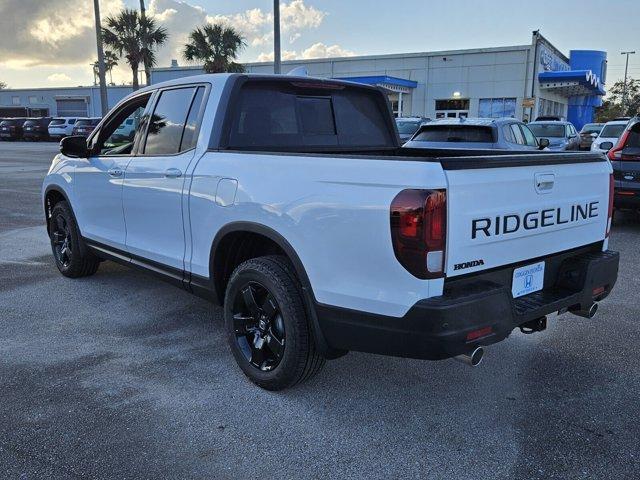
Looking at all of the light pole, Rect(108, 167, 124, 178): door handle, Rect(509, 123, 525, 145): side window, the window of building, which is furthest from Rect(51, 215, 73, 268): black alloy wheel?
the window of building

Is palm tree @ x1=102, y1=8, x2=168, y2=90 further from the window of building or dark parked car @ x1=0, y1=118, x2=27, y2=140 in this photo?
the window of building

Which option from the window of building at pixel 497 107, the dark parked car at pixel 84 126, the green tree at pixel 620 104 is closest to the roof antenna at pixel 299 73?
the dark parked car at pixel 84 126

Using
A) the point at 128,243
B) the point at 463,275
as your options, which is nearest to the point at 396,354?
the point at 463,275

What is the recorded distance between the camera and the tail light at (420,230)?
8.35ft

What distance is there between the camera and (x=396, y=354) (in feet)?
9.20

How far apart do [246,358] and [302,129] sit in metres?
1.74

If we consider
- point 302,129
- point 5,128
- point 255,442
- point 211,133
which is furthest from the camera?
point 5,128

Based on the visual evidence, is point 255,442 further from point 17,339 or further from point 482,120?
point 482,120

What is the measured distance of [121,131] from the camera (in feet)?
17.4

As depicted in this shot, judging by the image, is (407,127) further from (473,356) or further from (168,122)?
(473,356)

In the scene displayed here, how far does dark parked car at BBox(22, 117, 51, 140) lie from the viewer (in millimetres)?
38781

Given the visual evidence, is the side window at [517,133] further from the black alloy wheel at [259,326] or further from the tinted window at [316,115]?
the black alloy wheel at [259,326]

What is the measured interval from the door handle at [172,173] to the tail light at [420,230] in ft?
6.26

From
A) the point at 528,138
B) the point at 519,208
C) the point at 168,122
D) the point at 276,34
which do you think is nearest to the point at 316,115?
the point at 168,122
